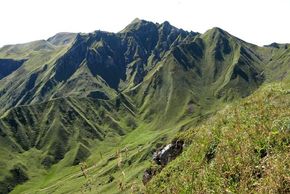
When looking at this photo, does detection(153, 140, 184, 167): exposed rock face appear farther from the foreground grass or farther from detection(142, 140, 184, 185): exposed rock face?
the foreground grass

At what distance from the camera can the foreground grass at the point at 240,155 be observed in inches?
556

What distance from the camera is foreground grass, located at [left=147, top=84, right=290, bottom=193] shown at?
1412 centimetres

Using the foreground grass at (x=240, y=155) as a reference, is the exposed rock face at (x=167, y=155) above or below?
below

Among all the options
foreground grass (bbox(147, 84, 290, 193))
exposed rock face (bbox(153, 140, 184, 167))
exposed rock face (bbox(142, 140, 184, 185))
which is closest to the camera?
foreground grass (bbox(147, 84, 290, 193))

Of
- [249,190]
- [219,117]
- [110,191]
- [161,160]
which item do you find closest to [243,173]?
[249,190]

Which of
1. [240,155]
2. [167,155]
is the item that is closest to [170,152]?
[167,155]

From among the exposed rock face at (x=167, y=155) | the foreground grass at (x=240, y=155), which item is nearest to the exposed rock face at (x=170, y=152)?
the exposed rock face at (x=167, y=155)

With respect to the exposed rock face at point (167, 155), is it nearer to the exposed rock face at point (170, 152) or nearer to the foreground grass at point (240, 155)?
the exposed rock face at point (170, 152)

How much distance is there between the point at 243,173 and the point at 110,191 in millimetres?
188059

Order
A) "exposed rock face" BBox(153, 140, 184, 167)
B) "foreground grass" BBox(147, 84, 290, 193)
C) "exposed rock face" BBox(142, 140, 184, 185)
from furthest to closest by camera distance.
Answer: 1. "exposed rock face" BBox(153, 140, 184, 167)
2. "exposed rock face" BBox(142, 140, 184, 185)
3. "foreground grass" BBox(147, 84, 290, 193)

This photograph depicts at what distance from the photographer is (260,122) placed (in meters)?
18.4

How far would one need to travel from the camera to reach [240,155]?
16.1m

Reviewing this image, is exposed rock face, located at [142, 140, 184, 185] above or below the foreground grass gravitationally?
below

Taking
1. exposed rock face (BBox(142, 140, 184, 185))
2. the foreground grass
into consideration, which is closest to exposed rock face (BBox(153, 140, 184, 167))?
exposed rock face (BBox(142, 140, 184, 185))
